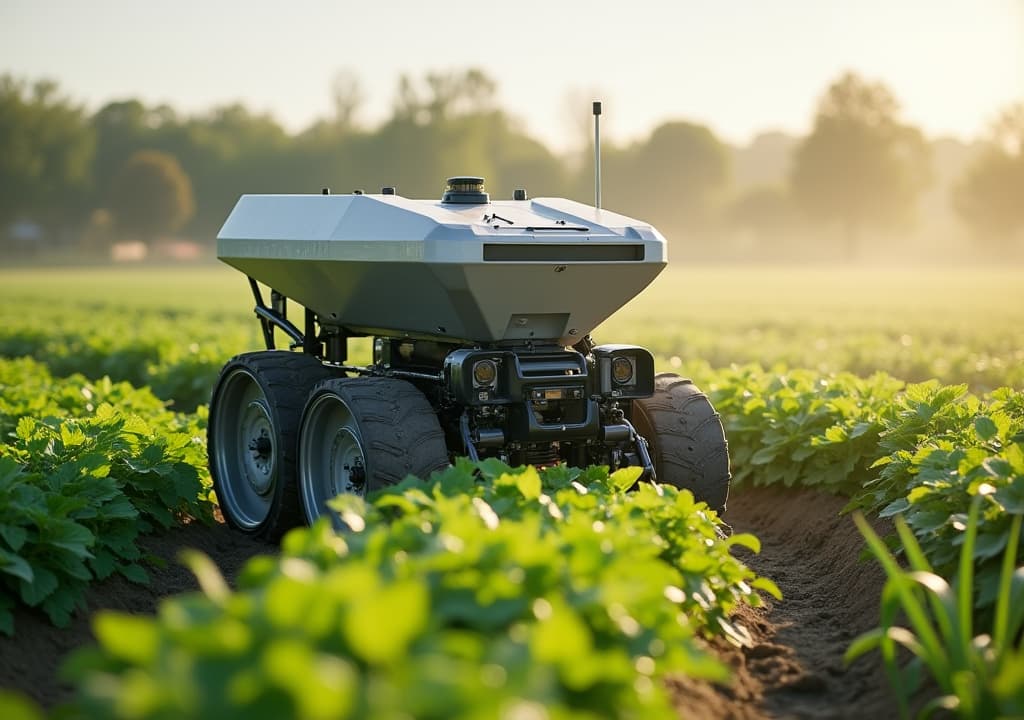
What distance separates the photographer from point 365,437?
577 centimetres

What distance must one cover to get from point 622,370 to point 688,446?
1.77ft

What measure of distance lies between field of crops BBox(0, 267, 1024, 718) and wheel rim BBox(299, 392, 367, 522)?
62 centimetres

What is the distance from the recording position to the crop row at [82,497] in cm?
505

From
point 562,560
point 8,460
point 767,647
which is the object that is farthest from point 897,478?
point 8,460

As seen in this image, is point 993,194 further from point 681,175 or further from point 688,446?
point 688,446

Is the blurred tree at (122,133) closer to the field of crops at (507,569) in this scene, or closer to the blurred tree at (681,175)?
the blurred tree at (681,175)

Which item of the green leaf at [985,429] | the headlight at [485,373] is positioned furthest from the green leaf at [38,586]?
the green leaf at [985,429]

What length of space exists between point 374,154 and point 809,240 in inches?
1633

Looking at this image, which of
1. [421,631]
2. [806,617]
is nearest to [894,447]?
[806,617]

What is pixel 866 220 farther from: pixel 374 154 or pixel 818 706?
pixel 818 706

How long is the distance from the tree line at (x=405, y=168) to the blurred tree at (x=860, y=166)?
112 mm

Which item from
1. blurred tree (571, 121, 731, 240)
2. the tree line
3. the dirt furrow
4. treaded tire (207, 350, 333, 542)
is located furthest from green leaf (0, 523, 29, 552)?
blurred tree (571, 121, 731, 240)

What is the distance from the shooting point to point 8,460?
5438 millimetres

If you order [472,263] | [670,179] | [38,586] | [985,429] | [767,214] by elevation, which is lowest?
[38,586]
